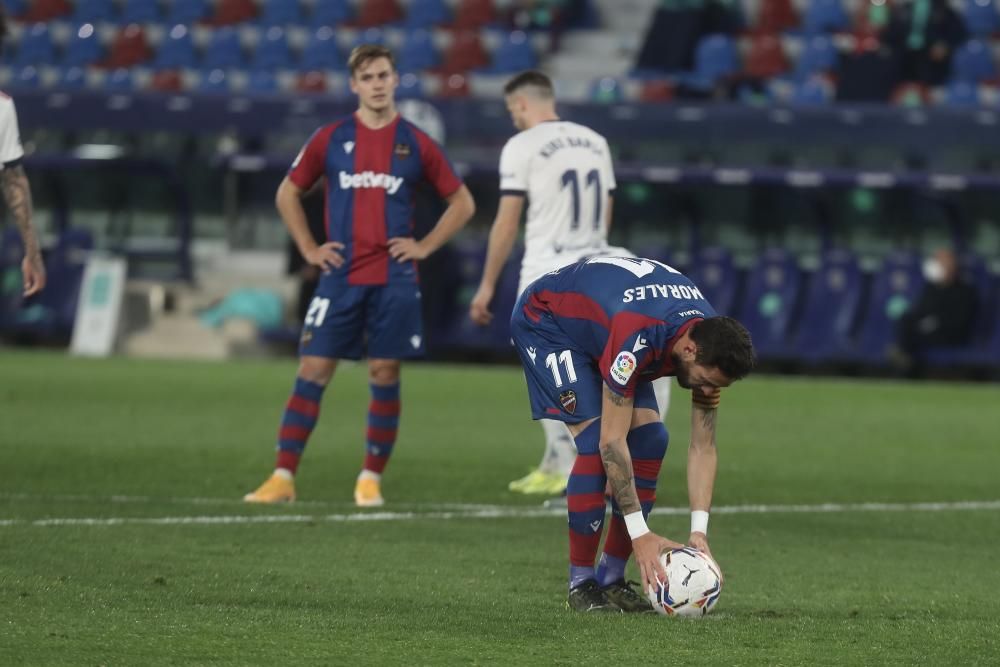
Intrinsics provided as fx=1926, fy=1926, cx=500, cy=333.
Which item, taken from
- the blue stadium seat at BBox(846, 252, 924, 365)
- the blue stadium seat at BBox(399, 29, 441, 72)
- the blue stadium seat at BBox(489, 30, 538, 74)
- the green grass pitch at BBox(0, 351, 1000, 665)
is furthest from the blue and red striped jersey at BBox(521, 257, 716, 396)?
the blue stadium seat at BBox(399, 29, 441, 72)

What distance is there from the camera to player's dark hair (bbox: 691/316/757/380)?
19.0 ft

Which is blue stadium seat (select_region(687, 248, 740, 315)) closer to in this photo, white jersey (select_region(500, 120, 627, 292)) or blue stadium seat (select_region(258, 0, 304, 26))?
blue stadium seat (select_region(258, 0, 304, 26))

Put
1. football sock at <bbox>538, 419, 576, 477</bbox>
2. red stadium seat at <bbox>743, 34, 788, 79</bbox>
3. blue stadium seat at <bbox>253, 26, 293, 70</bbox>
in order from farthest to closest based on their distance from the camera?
blue stadium seat at <bbox>253, 26, 293, 70</bbox>, red stadium seat at <bbox>743, 34, 788, 79</bbox>, football sock at <bbox>538, 419, 576, 477</bbox>

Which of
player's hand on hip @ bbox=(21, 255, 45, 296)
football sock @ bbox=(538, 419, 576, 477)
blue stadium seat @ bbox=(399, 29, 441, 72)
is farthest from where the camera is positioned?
blue stadium seat @ bbox=(399, 29, 441, 72)

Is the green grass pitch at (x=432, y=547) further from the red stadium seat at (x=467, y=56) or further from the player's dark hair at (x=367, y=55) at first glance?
the red stadium seat at (x=467, y=56)

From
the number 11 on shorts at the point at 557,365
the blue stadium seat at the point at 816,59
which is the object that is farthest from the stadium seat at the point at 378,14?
the number 11 on shorts at the point at 557,365

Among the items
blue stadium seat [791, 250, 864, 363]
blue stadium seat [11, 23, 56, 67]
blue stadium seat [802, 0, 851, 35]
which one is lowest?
blue stadium seat [791, 250, 864, 363]

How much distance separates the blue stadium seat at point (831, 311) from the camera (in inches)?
847

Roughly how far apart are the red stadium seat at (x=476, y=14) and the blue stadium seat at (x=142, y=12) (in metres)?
4.64

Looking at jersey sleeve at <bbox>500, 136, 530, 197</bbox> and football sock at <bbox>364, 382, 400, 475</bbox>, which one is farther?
jersey sleeve at <bbox>500, 136, 530, 197</bbox>

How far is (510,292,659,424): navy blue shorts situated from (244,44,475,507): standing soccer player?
8.62ft

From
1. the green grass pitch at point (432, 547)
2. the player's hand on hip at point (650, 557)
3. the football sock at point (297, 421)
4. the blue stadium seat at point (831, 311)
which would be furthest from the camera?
the blue stadium seat at point (831, 311)

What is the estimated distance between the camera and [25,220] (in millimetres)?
8844

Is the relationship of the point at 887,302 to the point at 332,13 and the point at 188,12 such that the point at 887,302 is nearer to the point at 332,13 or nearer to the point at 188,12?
the point at 332,13
